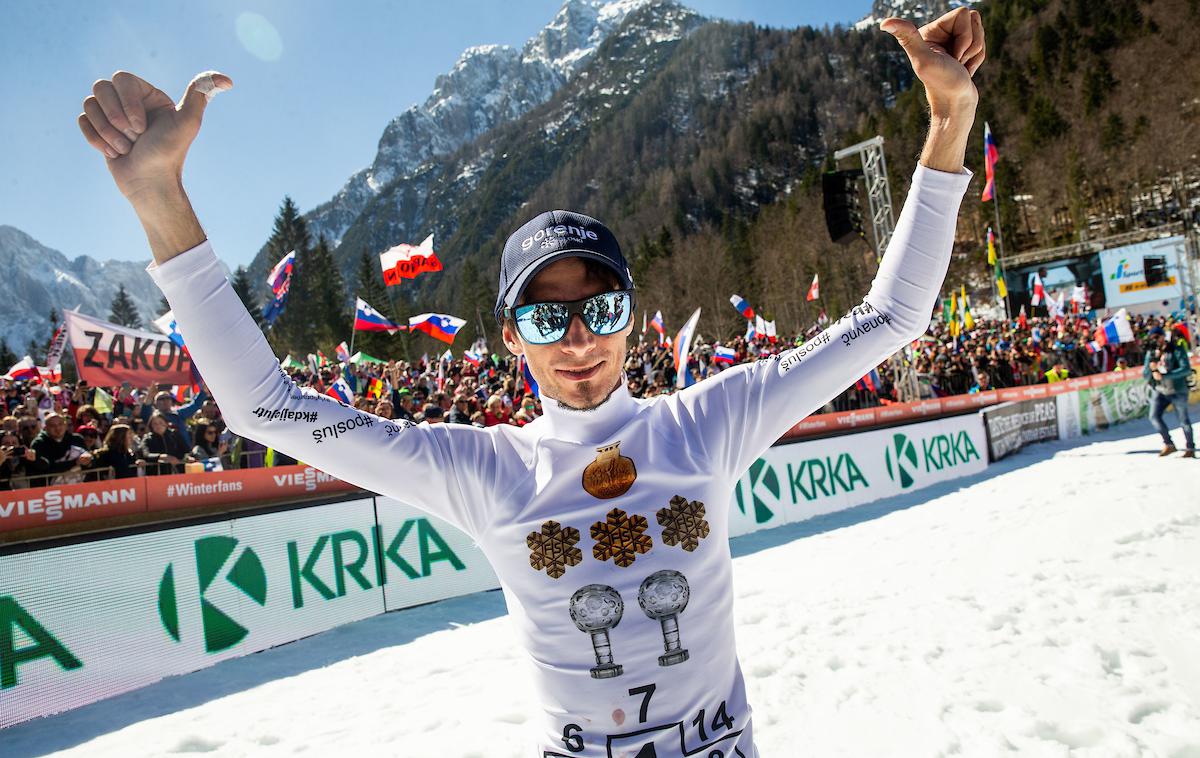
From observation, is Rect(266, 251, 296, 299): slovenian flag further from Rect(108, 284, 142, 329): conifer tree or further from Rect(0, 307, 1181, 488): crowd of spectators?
Rect(108, 284, 142, 329): conifer tree

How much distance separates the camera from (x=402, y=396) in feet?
39.2

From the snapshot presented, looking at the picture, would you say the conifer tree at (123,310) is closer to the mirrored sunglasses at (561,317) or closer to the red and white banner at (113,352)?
the red and white banner at (113,352)

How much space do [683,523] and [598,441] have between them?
279 mm

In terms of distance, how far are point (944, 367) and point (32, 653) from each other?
73.7 ft

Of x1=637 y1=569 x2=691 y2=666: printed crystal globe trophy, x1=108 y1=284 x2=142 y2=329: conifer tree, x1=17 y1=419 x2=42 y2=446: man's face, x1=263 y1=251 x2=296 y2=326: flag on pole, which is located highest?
x1=108 y1=284 x2=142 y2=329: conifer tree

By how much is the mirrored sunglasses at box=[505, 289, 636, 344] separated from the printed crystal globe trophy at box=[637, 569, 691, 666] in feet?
1.87

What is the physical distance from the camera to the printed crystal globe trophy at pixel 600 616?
1.48m

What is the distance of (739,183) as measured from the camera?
9281 cm

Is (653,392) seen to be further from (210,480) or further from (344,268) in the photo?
(344,268)

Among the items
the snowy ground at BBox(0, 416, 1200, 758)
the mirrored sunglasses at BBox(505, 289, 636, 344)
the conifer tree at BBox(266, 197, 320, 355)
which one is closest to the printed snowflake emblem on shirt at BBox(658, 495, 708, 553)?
the mirrored sunglasses at BBox(505, 289, 636, 344)

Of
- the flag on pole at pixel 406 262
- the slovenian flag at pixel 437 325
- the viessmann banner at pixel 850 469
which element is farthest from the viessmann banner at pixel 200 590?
the flag on pole at pixel 406 262

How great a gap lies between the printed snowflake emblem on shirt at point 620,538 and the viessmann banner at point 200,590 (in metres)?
5.64

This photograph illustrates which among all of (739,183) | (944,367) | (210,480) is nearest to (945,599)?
(210,480)

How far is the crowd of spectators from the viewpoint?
26.3 feet
